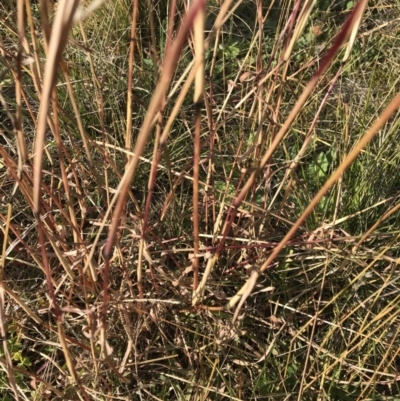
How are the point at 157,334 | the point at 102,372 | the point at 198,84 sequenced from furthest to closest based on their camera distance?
the point at 157,334 < the point at 102,372 < the point at 198,84

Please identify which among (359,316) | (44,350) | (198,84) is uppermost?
(198,84)

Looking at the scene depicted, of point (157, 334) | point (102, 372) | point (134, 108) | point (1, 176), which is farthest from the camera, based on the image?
point (134, 108)

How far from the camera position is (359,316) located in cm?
99

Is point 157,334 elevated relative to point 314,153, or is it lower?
lower

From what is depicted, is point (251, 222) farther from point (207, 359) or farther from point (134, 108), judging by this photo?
point (134, 108)

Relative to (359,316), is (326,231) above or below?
above

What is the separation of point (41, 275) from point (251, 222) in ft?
1.47

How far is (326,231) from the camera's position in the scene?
0.98m

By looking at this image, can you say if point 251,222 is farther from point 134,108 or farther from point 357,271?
point 134,108

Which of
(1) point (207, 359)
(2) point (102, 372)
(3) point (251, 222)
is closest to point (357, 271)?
(3) point (251, 222)

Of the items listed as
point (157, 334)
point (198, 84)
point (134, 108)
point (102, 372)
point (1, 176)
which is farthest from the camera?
point (134, 108)

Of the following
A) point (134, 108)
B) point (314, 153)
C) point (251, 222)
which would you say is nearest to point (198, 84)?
point (251, 222)

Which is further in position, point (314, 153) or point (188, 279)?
point (314, 153)

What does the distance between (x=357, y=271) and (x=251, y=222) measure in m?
0.24
